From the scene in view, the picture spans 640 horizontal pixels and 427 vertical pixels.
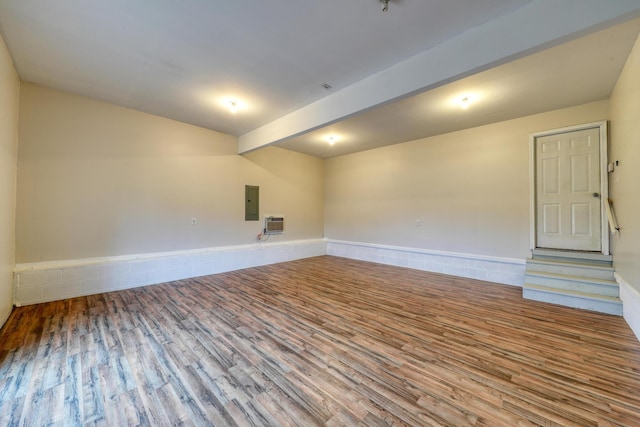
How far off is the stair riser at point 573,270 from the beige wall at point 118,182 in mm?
5176

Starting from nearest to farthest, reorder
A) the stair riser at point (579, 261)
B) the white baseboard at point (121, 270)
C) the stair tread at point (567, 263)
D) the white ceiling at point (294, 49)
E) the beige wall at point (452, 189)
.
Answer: the white ceiling at point (294, 49), the white baseboard at point (121, 270), the stair tread at point (567, 263), the stair riser at point (579, 261), the beige wall at point (452, 189)

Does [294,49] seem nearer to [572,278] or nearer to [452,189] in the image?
[452,189]

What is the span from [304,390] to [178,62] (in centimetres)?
339

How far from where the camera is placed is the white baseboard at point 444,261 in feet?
13.8

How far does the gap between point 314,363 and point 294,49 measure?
292 centimetres

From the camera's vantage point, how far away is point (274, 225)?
5.91m

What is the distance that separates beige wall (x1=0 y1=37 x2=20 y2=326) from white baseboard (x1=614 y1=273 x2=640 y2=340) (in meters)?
6.42

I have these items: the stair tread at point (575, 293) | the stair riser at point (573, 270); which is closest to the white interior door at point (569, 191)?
the stair riser at point (573, 270)

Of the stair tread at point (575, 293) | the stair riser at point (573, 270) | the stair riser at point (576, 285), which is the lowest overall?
the stair tread at point (575, 293)

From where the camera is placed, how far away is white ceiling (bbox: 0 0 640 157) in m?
1.94

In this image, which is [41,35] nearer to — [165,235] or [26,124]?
[26,124]

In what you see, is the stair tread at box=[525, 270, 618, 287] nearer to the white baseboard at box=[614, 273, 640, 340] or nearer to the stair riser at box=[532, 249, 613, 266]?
the white baseboard at box=[614, 273, 640, 340]

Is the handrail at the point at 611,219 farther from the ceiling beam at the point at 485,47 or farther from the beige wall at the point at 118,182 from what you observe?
the beige wall at the point at 118,182

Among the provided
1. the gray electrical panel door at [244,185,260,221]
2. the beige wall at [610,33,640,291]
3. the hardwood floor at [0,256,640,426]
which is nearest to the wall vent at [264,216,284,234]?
the gray electrical panel door at [244,185,260,221]
